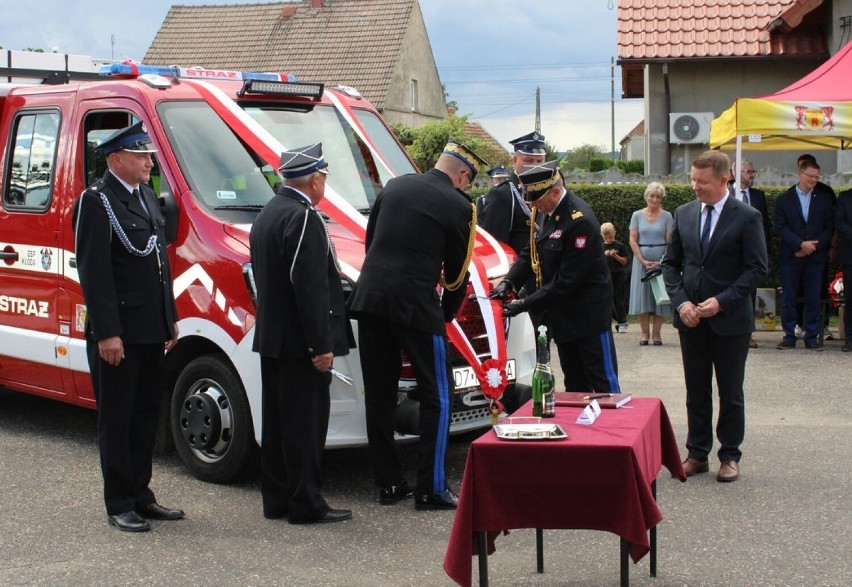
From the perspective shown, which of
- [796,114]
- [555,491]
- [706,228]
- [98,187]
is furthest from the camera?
[796,114]

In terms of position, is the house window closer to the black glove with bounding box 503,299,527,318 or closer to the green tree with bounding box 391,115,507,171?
the green tree with bounding box 391,115,507,171

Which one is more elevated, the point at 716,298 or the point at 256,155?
the point at 256,155

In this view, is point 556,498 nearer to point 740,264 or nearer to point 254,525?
point 254,525

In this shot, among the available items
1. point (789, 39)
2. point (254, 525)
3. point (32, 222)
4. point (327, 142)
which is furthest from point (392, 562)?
point (789, 39)

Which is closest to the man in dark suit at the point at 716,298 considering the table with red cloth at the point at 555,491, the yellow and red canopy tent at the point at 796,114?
the table with red cloth at the point at 555,491

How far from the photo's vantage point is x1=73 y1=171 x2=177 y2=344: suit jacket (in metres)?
6.44

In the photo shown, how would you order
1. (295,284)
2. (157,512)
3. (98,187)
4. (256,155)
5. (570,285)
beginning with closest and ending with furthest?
(295,284), (98,187), (157,512), (570,285), (256,155)

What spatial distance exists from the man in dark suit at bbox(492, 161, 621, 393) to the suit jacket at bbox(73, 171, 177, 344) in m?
2.00

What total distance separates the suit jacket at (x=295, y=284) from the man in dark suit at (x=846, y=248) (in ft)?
27.2

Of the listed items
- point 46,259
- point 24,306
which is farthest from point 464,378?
point 24,306

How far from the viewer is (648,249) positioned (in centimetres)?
1403

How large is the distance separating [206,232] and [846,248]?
8.46 meters

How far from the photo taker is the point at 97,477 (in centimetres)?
782

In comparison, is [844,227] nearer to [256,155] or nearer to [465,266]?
[465,266]
